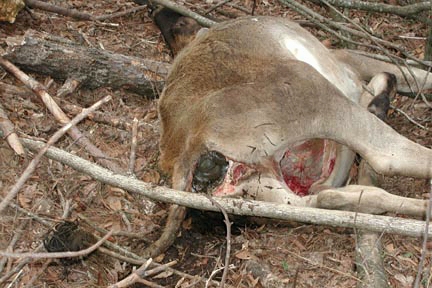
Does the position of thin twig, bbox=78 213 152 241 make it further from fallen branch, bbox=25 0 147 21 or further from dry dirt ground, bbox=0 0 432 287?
fallen branch, bbox=25 0 147 21

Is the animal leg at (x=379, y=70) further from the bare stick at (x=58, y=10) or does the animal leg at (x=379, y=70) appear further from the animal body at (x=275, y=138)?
the bare stick at (x=58, y=10)

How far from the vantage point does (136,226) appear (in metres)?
4.96

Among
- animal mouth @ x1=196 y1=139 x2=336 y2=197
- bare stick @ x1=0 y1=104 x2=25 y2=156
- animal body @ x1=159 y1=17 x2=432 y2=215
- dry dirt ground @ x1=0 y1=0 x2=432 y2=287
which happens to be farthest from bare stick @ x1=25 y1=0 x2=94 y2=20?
animal mouth @ x1=196 y1=139 x2=336 y2=197

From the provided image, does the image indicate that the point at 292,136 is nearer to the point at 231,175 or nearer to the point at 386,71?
the point at 231,175

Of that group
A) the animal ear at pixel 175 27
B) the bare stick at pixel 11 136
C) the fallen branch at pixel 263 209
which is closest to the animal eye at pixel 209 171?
the fallen branch at pixel 263 209

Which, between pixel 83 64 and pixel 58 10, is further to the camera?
pixel 58 10

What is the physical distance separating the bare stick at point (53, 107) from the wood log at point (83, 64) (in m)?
0.12

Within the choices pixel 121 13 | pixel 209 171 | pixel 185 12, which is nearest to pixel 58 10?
pixel 121 13

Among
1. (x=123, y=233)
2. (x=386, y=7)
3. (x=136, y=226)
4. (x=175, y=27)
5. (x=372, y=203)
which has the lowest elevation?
(x=136, y=226)

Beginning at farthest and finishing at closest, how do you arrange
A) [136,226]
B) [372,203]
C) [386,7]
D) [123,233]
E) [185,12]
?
[185,12]
[386,7]
[136,226]
[123,233]
[372,203]

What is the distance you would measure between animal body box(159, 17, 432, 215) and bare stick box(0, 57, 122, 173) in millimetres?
725

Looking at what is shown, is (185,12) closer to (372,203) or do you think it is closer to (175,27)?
(175,27)

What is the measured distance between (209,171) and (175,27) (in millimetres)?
2577

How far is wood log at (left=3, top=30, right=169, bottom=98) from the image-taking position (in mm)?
5887
